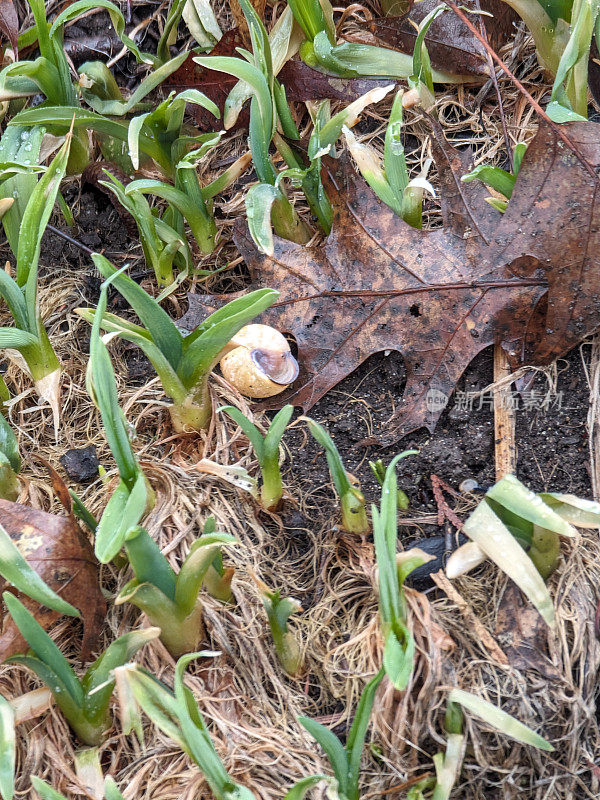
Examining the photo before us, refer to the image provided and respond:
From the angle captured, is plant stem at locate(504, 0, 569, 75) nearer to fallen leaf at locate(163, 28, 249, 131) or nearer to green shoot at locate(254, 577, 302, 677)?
fallen leaf at locate(163, 28, 249, 131)

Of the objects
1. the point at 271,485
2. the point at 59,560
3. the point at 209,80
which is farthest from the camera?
the point at 209,80

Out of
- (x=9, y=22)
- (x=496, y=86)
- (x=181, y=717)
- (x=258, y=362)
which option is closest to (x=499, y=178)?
(x=496, y=86)

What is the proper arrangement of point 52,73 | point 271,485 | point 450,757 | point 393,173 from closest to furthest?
point 450,757 < point 271,485 < point 393,173 < point 52,73

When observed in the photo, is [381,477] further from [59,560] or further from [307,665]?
[59,560]

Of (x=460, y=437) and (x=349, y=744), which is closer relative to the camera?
(x=349, y=744)

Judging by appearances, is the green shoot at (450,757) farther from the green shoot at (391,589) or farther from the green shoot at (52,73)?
the green shoot at (52,73)

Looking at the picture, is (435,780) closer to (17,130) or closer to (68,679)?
(68,679)

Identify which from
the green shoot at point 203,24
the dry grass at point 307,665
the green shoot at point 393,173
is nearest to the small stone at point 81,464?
the dry grass at point 307,665
